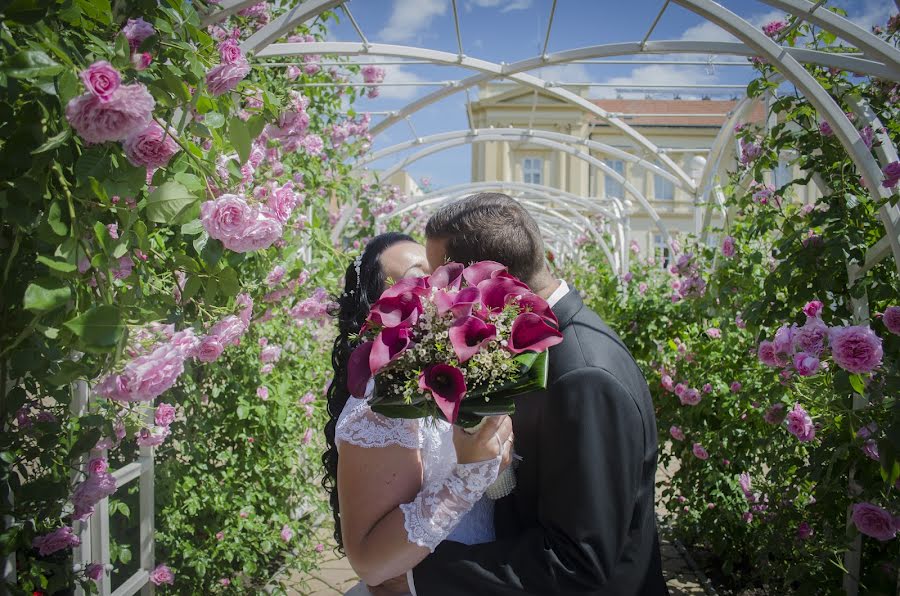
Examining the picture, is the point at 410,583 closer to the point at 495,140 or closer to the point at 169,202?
the point at 169,202

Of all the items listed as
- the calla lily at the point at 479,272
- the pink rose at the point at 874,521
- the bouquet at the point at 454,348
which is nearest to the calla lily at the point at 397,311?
the bouquet at the point at 454,348

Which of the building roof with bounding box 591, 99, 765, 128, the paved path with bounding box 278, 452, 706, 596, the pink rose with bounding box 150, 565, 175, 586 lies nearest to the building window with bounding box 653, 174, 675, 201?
the building roof with bounding box 591, 99, 765, 128

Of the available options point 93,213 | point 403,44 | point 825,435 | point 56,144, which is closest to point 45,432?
→ point 93,213

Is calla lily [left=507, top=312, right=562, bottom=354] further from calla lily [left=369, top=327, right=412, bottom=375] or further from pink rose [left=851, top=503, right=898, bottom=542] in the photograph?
pink rose [left=851, top=503, right=898, bottom=542]

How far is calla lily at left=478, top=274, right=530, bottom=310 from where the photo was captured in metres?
1.29

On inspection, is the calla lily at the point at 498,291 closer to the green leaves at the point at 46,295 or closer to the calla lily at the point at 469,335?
the calla lily at the point at 469,335

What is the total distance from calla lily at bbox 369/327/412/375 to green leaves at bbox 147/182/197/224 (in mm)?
411

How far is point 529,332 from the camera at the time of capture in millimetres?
1277

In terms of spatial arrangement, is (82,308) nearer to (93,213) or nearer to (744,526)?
(93,213)

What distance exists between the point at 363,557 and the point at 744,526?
9.99 ft

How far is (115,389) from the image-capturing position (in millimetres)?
1272

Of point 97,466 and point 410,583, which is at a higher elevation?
point 97,466

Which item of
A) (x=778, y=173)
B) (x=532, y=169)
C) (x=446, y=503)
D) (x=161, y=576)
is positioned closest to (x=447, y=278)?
(x=446, y=503)

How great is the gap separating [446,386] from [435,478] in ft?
1.59
